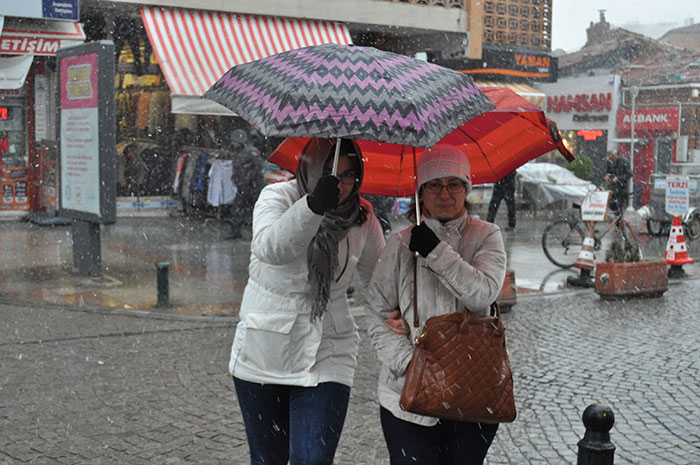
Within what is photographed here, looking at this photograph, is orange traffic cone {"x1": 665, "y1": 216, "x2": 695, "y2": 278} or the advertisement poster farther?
orange traffic cone {"x1": 665, "y1": 216, "x2": 695, "y2": 278}

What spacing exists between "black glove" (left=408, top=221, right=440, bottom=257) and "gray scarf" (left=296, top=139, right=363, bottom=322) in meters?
0.28

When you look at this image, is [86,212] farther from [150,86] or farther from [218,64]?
[150,86]

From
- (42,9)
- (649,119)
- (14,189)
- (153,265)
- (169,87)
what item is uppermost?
(42,9)

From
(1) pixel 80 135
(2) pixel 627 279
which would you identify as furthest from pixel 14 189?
(2) pixel 627 279

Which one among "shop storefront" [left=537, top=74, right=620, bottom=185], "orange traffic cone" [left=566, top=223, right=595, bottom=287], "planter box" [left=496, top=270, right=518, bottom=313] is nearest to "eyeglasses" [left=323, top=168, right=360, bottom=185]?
"planter box" [left=496, top=270, right=518, bottom=313]

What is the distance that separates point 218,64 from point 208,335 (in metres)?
8.66

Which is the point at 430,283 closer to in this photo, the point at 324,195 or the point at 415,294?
the point at 415,294

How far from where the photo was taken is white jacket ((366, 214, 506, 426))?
3.10 m

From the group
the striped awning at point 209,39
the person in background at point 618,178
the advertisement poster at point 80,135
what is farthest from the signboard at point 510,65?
the advertisement poster at point 80,135

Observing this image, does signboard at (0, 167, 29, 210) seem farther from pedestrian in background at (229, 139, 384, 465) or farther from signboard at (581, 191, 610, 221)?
pedestrian in background at (229, 139, 384, 465)

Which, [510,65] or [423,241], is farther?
[510,65]

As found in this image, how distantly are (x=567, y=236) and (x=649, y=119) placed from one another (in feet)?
79.3

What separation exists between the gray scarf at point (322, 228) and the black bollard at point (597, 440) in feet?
3.65

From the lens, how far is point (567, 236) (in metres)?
12.7
